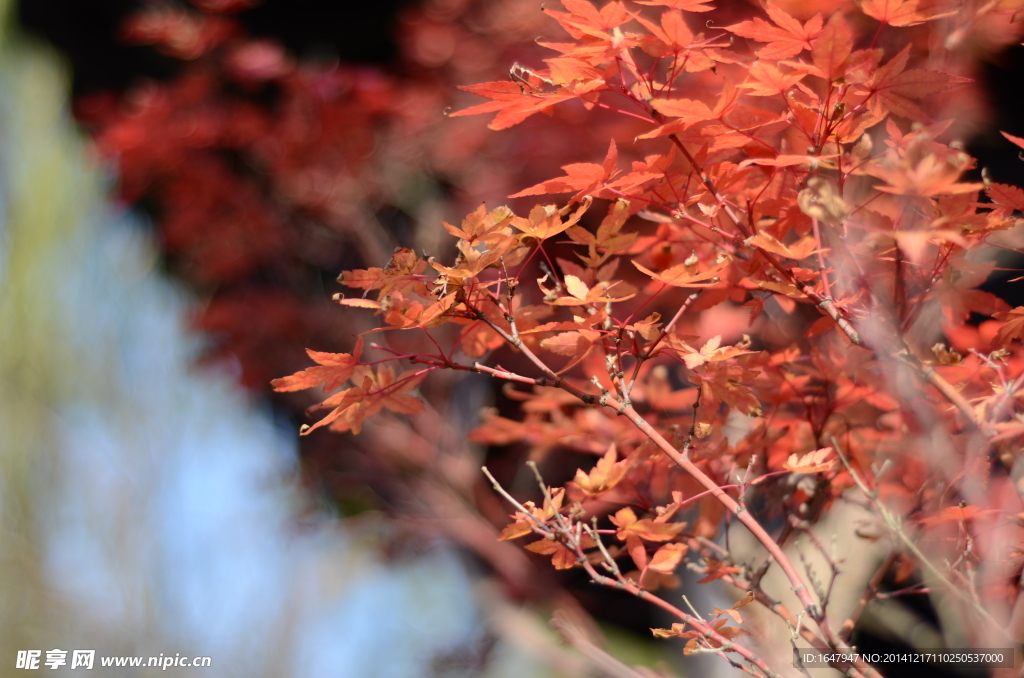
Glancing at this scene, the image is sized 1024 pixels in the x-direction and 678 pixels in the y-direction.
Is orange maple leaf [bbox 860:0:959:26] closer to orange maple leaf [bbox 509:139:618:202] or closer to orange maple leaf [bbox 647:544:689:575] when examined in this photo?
orange maple leaf [bbox 509:139:618:202]

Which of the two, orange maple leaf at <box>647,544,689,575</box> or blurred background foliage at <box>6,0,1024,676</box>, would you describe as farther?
blurred background foliage at <box>6,0,1024,676</box>

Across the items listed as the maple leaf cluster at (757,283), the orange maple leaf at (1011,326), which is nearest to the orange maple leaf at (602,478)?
the maple leaf cluster at (757,283)

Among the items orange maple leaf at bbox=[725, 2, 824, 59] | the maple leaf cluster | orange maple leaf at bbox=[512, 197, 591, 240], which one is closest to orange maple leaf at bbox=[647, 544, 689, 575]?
the maple leaf cluster

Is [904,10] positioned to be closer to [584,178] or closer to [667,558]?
[584,178]

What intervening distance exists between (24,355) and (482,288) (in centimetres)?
402

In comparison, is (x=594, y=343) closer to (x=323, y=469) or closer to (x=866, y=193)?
(x=866, y=193)

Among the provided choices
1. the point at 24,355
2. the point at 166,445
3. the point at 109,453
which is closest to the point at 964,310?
the point at 166,445

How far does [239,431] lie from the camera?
2908 millimetres

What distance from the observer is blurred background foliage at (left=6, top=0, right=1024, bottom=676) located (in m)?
1.85

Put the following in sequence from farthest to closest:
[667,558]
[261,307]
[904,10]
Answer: [261,307] → [667,558] → [904,10]

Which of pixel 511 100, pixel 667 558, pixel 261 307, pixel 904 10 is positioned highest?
pixel 904 10

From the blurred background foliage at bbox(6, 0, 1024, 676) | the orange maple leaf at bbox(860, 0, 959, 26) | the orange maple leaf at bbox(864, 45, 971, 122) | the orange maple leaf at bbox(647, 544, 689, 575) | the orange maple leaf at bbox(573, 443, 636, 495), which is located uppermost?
the orange maple leaf at bbox(860, 0, 959, 26)

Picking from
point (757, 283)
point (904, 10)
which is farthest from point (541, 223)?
point (904, 10)

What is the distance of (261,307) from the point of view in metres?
2.10
